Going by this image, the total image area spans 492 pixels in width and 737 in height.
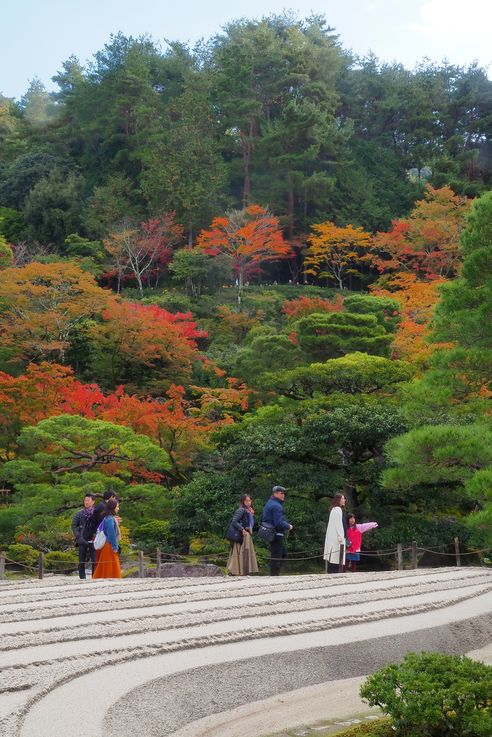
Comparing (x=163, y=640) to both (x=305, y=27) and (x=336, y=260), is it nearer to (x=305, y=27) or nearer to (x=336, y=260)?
(x=336, y=260)

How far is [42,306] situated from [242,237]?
405 inches

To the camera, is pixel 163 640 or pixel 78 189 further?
pixel 78 189

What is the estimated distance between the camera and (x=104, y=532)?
11.1 meters

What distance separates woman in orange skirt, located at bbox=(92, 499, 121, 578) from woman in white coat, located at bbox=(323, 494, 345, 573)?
9.28ft

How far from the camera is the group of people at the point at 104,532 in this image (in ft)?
36.5

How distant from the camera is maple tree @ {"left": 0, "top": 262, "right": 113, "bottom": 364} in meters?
27.0

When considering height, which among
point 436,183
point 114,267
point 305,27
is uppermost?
point 305,27

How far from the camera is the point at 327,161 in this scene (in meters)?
41.2

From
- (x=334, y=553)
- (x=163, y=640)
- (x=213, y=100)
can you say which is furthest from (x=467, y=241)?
(x=213, y=100)

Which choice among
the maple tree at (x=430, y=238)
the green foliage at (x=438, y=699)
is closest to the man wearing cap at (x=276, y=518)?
the green foliage at (x=438, y=699)

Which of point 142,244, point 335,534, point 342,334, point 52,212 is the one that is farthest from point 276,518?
point 52,212

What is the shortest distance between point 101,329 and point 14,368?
302 centimetres

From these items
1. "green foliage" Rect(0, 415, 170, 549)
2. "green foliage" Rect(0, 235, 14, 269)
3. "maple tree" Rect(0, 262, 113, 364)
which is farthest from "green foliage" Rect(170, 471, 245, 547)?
"green foliage" Rect(0, 235, 14, 269)

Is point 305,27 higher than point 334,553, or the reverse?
point 305,27
